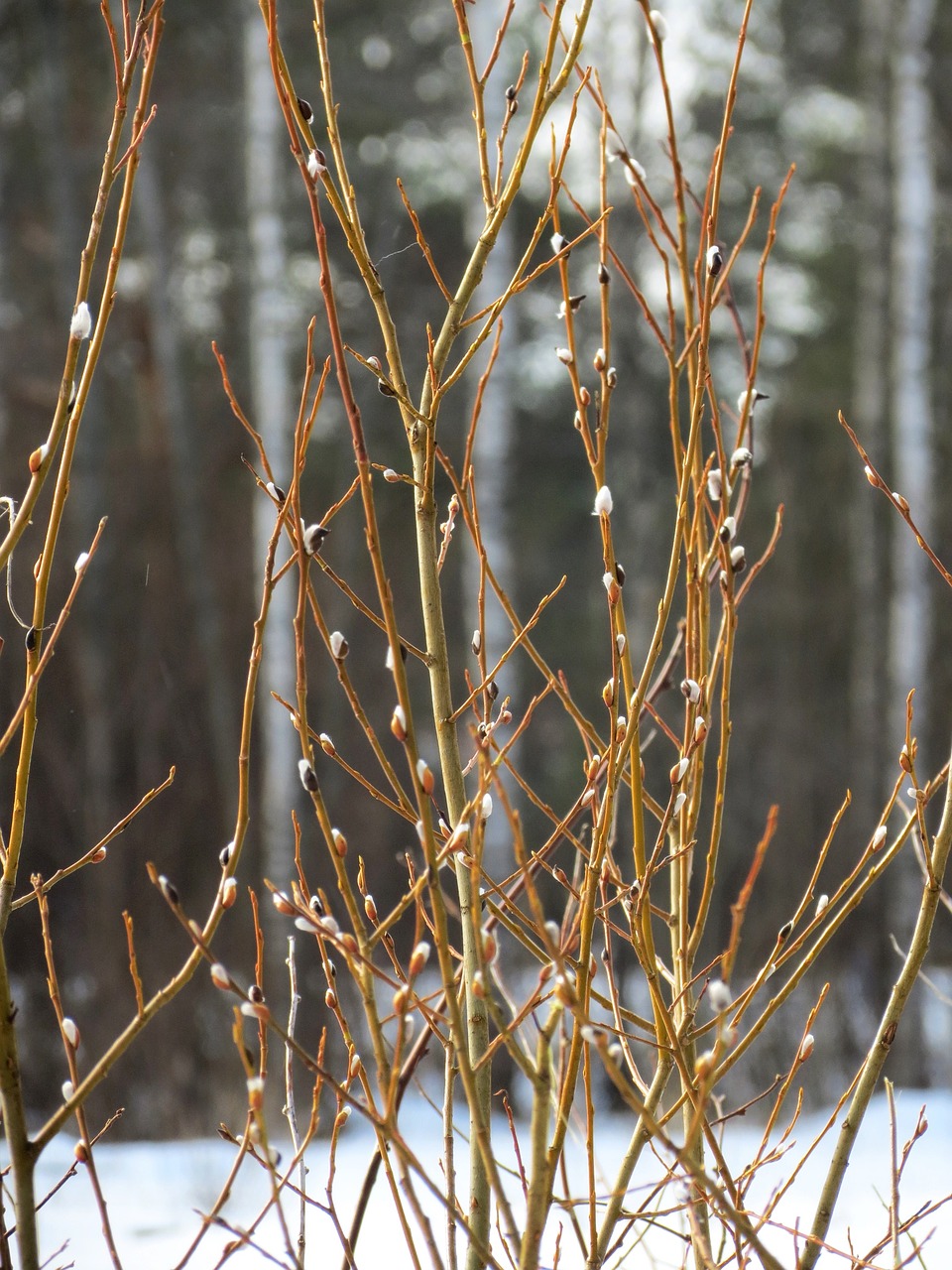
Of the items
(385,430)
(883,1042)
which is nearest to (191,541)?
(385,430)

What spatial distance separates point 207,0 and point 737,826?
18.6ft

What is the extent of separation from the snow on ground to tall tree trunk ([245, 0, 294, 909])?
137 centimetres

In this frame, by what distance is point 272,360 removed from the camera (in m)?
5.19

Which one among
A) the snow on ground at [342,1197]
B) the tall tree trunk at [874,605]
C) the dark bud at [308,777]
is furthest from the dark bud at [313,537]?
the tall tree trunk at [874,605]

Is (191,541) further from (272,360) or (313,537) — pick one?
(313,537)

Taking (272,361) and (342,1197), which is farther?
(272,361)

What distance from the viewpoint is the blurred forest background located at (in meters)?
5.26

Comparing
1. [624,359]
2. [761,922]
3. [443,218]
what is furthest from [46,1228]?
[443,218]

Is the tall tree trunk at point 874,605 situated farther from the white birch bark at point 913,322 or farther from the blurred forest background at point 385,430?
the white birch bark at point 913,322

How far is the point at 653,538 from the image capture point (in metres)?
6.86

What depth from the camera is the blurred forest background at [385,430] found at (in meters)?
5.26

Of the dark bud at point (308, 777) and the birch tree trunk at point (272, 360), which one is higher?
the birch tree trunk at point (272, 360)

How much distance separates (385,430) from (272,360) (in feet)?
12.2

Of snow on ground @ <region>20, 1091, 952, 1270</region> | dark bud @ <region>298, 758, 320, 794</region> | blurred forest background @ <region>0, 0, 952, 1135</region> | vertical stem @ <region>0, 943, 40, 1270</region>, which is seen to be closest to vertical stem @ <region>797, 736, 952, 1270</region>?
dark bud @ <region>298, 758, 320, 794</region>
